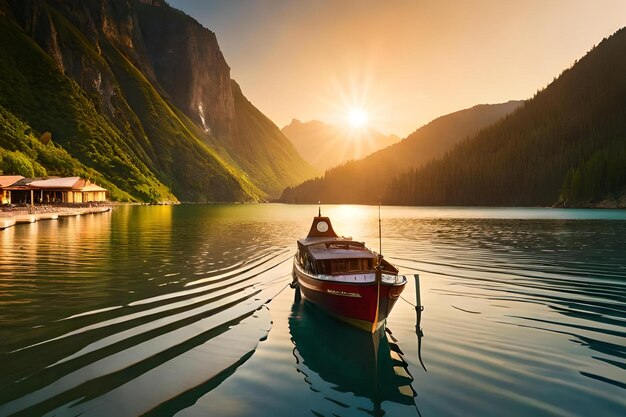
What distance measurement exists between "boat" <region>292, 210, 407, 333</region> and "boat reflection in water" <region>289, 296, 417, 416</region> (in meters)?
0.71

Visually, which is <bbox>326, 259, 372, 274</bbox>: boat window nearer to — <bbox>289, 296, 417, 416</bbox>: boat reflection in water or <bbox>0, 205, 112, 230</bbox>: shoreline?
<bbox>289, 296, 417, 416</bbox>: boat reflection in water

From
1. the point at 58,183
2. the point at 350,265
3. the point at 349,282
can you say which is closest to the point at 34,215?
the point at 58,183

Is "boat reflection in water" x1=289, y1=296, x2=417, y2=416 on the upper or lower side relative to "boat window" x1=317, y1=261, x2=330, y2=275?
lower

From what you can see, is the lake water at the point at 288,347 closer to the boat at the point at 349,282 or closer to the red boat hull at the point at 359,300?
the red boat hull at the point at 359,300

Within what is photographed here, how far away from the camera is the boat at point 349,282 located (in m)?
17.4

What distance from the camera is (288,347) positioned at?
16.6 metres

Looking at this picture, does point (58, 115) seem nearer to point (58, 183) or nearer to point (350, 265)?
point (58, 183)

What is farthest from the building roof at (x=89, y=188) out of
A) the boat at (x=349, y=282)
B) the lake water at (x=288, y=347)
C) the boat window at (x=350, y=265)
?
the boat window at (x=350, y=265)

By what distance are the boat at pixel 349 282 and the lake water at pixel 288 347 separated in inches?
37.6

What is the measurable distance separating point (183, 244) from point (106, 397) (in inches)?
1535

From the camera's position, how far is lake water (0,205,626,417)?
11.8 m

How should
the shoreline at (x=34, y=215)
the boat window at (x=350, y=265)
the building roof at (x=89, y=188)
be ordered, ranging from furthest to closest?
the building roof at (x=89, y=188) → the shoreline at (x=34, y=215) → the boat window at (x=350, y=265)

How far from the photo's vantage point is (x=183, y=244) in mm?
49500

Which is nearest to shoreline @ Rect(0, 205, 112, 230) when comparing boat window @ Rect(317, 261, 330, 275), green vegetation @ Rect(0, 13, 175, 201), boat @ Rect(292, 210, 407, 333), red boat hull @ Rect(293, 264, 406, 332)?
boat @ Rect(292, 210, 407, 333)
